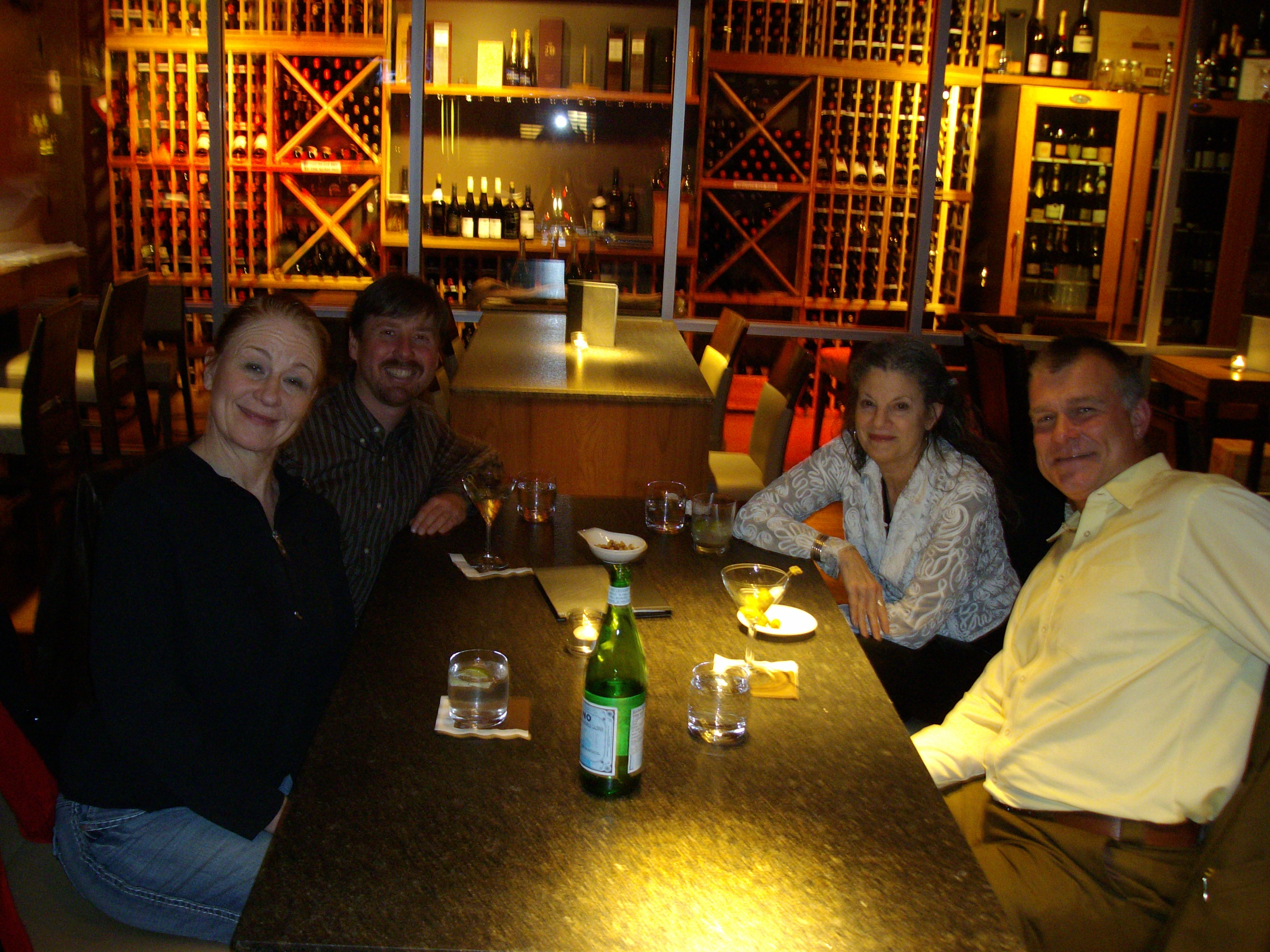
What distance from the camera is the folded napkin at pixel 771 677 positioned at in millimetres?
1604

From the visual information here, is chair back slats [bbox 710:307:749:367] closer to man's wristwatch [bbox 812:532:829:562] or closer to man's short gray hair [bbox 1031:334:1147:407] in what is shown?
man's wristwatch [bbox 812:532:829:562]

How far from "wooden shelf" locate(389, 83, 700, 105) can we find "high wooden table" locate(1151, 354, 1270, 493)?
3152 millimetres

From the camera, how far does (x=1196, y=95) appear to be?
582 cm

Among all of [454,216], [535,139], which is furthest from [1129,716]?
[535,139]

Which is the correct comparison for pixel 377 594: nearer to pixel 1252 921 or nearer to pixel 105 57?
pixel 1252 921

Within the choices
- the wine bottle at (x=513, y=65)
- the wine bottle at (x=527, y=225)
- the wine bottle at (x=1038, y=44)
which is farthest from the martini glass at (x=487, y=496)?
the wine bottle at (x=1038, y=44)

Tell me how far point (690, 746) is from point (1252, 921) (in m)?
0.66

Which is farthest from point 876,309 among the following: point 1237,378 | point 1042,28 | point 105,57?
point 105,57

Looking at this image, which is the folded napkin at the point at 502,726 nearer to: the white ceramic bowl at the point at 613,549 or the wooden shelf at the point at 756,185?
the white ceramic bowl at the point at 613,549

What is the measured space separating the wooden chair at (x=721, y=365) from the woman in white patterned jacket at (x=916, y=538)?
1.78 m

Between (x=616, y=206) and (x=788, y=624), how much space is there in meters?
5.55

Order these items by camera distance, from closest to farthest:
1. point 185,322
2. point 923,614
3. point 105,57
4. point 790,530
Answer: point 923,614
point 790,530
point 185,322
point 105,57

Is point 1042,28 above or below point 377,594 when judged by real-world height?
above

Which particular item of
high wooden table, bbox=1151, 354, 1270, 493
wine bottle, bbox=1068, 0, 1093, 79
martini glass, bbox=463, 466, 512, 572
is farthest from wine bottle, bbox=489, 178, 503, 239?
martini glass, bbox=463, 466, 512, 572
